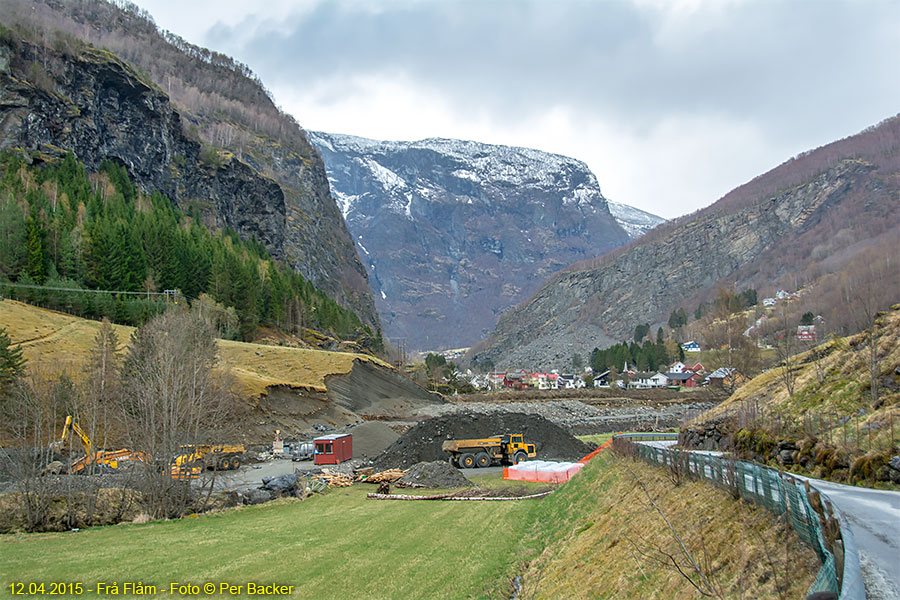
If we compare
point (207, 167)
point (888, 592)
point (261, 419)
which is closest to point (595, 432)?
point (261, 419)

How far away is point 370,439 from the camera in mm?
55875

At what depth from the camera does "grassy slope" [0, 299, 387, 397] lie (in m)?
54.9

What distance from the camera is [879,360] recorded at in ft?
75.4

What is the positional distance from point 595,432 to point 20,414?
5867 centimetres

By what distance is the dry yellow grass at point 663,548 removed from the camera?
7820 mm

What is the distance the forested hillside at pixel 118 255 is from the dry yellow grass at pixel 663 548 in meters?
71.5

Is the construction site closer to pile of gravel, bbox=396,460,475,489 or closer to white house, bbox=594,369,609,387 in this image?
pile of gravel, bbox=396,460,475,489

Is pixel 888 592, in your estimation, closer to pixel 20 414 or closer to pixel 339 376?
pixel 20 414

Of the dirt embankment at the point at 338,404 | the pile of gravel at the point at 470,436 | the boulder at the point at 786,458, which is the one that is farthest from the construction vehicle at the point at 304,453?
the boulder at the point at 786,458

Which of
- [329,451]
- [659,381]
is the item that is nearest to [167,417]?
[329,451]

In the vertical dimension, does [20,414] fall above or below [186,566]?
above

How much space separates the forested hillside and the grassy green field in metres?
61.0

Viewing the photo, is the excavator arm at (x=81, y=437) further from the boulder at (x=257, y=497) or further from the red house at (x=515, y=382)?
the red house at (x=515, y=382)

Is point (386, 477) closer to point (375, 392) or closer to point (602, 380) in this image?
point (375, 392)
